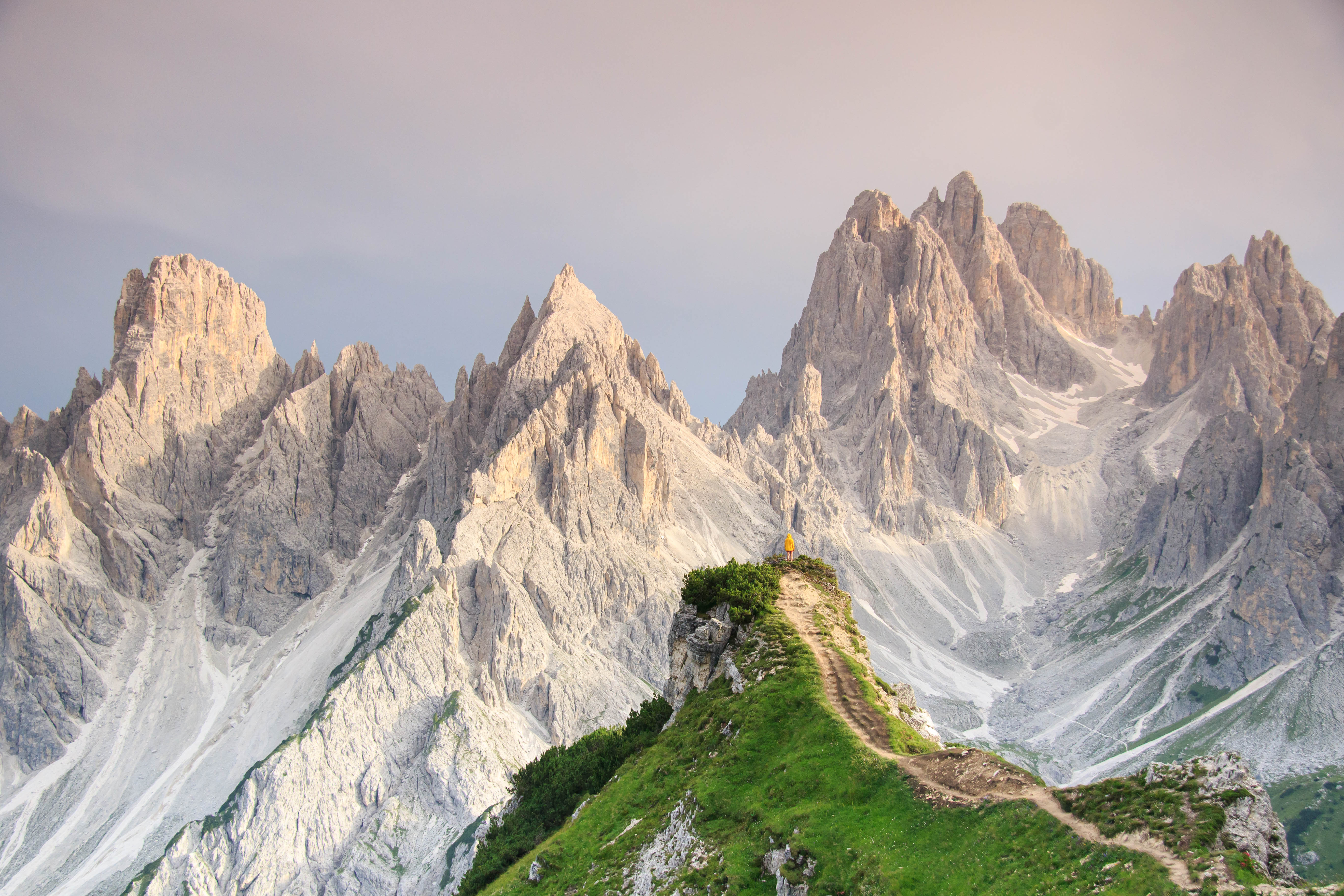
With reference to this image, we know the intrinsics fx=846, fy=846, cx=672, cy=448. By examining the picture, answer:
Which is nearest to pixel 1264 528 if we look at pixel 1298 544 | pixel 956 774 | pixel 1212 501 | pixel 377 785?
pixel 1298 544

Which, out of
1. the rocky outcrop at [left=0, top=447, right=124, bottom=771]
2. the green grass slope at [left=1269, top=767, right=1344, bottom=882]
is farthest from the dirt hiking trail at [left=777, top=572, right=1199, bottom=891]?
the rocky outcrop at [left=0, top=447, right=124, bottom=771]

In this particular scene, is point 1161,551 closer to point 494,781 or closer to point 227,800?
point 494,781

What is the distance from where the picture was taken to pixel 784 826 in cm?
2986

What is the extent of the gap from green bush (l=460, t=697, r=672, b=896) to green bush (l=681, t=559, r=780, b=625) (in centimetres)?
773

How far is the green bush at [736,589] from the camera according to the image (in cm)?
4688

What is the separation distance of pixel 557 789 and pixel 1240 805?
4161cm

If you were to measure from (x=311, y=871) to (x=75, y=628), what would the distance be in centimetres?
7509

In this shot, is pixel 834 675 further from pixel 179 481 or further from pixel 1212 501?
pixel 1212 501

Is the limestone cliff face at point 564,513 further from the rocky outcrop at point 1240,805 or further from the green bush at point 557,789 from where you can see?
the rocky outcrop at point 1240,805

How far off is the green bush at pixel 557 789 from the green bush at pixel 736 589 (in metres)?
7.73

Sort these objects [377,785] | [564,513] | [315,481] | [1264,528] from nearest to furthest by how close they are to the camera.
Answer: [377,785] < [564,513] < [1264,528] < [315,481]

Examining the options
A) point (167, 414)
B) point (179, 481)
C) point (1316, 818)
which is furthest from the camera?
point (167, 414)

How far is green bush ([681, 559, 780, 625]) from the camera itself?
46.9m

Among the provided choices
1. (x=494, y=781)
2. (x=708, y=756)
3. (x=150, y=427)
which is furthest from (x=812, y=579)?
(x=150, y=427)
